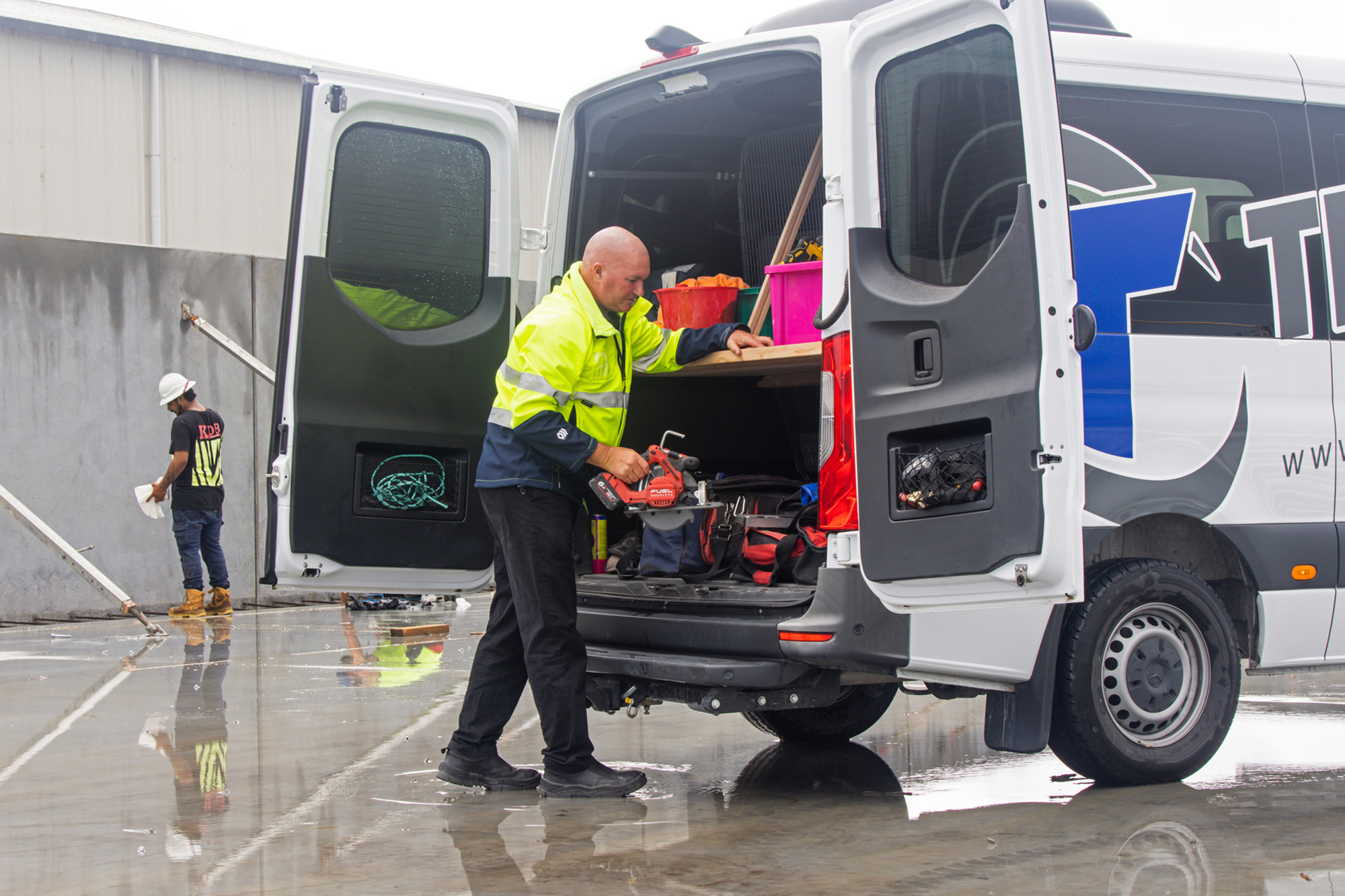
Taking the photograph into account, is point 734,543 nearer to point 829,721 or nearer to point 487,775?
point 487,775

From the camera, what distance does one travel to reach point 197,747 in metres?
6.14

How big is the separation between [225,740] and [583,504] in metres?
2.13

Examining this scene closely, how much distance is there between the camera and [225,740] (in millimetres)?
6305

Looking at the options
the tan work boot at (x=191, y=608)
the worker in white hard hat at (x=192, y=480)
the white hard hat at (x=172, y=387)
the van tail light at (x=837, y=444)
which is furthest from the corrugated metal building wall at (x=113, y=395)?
the van tail light at (x=837, y=444)

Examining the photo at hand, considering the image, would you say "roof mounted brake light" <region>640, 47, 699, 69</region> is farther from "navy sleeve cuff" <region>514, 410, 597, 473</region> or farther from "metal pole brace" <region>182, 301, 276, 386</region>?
"metal pole brace" <region>182, 301, 276, 386</region>

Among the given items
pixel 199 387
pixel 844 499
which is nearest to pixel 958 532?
pixel 844 499

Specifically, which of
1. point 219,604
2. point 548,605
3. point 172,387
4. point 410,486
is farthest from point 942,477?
point 219,604

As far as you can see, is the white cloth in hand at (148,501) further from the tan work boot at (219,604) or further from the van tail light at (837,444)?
the van tail light at (837,444)

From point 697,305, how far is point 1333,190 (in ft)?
7.59

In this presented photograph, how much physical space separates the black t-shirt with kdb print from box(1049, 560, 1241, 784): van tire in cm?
830

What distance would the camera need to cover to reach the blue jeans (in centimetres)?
1145

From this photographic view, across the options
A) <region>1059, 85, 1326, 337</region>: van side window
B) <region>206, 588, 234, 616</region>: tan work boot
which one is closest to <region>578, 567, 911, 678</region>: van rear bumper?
<region>1059, 85, 1326, 337</region>: van side window

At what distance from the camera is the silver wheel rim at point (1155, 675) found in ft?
15.5

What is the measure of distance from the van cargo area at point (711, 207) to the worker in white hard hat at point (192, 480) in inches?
250
